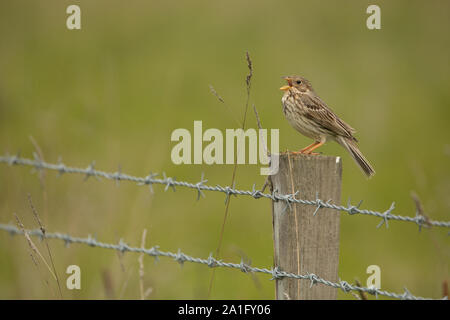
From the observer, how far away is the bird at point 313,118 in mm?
5840

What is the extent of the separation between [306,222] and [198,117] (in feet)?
32.1

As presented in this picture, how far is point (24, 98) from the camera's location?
1346cm

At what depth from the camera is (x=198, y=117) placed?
13.4m

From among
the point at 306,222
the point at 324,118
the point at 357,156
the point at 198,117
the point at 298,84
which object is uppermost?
the point at 198,117

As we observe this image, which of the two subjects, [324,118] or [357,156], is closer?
[357,156]

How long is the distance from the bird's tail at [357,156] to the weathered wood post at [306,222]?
154 cm

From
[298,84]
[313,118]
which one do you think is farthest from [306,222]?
[298,84]

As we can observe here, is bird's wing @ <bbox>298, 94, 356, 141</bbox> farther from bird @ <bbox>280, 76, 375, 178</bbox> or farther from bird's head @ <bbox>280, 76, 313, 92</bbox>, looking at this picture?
bird's head @ <bbox>280, 76, 313, 92</bbox>

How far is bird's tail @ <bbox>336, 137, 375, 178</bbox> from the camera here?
5.29 meters

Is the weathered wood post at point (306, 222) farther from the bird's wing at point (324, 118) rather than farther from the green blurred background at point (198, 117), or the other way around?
the bird's wing at point (324, 118)

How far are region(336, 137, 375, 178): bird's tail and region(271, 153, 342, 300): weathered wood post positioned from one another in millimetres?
1536

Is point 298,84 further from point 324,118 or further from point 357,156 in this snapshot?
point 357,156

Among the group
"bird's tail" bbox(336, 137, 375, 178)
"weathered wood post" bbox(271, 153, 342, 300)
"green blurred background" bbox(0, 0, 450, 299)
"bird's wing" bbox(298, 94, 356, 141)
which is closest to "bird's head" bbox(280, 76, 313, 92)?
"bird's wing" bbox(298, 94, 356, 141)

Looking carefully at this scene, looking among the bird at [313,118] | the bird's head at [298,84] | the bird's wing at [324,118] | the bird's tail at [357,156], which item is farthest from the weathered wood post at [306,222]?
the bird's head at [298,84]
